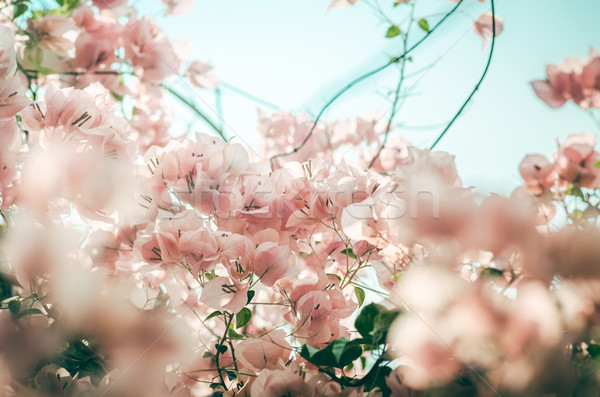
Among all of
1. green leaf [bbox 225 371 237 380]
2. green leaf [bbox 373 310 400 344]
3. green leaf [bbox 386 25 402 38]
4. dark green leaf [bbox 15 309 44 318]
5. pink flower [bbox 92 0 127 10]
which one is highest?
green leaf [bbox 386 25 402 38]

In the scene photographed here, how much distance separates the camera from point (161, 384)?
1.54ft

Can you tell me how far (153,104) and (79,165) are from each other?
74 cm

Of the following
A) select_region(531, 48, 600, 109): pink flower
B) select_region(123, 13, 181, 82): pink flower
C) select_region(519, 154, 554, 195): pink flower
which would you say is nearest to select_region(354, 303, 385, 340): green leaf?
select_region(519, 154, 554, 195): pink flower

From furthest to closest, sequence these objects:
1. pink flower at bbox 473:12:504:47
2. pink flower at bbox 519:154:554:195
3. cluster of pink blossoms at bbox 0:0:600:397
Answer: pink flower at bbox 473:12:504:47, pink flower at bbox 519:154:554:195, cluster of pink blossoms at bbox 0:0:600:397

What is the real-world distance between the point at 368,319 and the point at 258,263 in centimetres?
16

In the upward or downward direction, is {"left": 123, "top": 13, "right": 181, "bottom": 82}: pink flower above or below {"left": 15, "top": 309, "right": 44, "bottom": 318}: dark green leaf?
above

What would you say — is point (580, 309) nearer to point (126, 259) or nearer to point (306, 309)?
point (306, 309)

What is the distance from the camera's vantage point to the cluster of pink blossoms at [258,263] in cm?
30

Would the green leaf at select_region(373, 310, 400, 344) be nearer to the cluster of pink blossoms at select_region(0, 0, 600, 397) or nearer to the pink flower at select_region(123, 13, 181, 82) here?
the cluster of pink blossoms at select_region(0, 0, 600, 397)

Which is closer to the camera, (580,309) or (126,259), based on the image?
(580,309)

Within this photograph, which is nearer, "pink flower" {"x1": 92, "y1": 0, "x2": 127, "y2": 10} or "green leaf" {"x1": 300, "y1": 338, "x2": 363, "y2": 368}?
"green leaf" {"x1": 300, "y1": 338, "x2": 363, "y2": 368}

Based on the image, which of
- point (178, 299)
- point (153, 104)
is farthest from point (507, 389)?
Result: point (153, 104)

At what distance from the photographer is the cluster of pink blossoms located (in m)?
0.30

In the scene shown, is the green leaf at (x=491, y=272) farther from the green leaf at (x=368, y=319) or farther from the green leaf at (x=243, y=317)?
the green leaf at (x=243, y=317)
